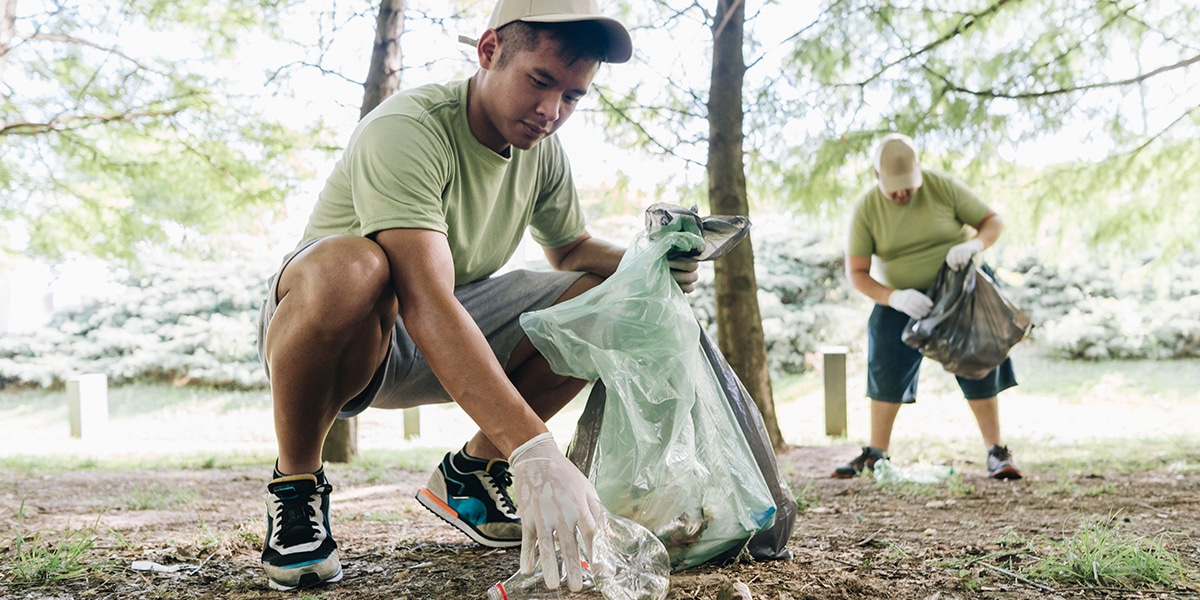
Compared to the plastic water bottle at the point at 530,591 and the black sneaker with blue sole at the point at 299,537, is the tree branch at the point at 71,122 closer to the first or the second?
the black sneaker with blue sole at the point at 299,537

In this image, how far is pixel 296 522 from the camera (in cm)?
162

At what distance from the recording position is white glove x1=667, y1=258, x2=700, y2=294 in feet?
5.70

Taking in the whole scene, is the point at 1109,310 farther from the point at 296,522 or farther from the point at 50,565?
the point at 50,565

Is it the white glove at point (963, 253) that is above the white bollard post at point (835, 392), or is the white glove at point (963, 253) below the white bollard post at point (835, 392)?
above

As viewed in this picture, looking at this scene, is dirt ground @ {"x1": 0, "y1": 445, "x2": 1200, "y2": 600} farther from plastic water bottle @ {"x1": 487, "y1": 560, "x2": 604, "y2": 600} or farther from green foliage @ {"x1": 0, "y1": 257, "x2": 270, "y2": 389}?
green foliage @ {"x1": 0, "y1": 257, "x2": 270, "y2": 389}

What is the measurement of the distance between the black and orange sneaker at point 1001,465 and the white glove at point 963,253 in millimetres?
751

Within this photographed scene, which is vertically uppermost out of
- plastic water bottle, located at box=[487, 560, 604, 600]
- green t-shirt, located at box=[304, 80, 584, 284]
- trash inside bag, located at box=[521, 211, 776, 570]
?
green t-shirt, located at box=[304, 80, 584, 284]

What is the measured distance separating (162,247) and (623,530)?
6291 mm

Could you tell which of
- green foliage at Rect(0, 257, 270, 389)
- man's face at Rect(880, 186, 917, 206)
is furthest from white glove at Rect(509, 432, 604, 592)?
green foliage at Rect(0, 257, 270, 389)

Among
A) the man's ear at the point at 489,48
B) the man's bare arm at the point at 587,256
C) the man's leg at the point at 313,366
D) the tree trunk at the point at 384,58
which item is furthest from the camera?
the tree trunk at the point at 384,58

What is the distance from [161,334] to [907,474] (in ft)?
35.1

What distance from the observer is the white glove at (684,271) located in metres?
1.74

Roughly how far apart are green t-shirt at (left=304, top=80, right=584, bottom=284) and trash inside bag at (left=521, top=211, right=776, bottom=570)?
349mm

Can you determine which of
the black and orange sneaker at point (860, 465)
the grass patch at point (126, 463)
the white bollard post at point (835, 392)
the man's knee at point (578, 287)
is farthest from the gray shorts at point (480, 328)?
the white bollard post at point (835, 392)
